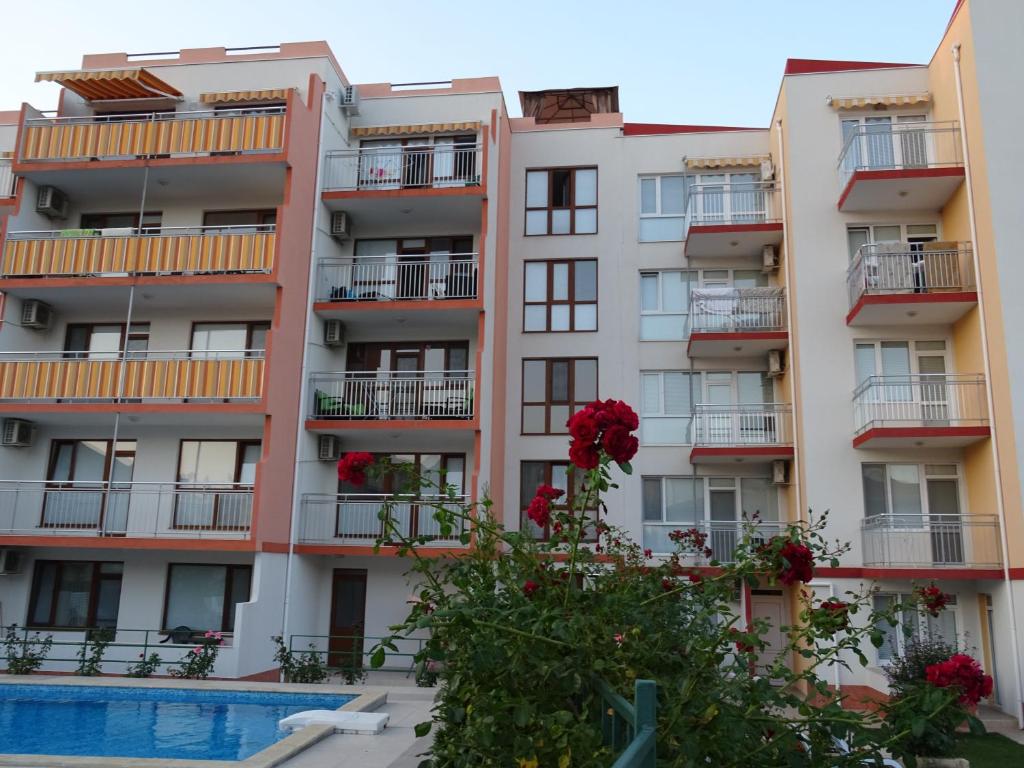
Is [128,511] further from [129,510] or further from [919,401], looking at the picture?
[919,401]


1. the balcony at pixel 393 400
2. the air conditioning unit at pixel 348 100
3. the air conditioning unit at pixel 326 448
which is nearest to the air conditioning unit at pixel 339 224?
the air conditioning unit at pixel 348 100

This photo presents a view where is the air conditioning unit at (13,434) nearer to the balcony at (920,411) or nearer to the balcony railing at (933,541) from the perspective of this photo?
the balcony at (920,411)

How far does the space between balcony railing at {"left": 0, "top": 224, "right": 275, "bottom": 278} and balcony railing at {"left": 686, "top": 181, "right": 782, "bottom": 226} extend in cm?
1132

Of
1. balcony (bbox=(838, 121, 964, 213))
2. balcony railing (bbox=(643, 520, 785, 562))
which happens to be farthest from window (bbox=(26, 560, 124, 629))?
balcony (bbox=(838, 121, 964, 213))

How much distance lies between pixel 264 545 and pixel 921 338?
16140mm

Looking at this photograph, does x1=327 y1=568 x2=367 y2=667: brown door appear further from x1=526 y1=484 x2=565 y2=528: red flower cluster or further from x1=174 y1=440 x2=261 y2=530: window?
x1=526 y1=484 x2=565 y2=528: red flower cluster

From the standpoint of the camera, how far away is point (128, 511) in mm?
20172

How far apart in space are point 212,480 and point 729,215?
15.1 meters

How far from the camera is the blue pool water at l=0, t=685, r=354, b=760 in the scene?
12602mm

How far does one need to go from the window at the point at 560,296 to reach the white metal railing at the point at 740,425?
402 centimetres

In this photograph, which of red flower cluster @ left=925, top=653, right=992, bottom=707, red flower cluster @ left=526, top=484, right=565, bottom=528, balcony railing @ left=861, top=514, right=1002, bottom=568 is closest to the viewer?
red flower cluster @ left=925, top=653, right=992, bottom=707

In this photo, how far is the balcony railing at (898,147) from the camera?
2128cm

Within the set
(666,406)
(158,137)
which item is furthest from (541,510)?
(158,137)

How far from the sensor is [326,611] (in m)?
22.2
